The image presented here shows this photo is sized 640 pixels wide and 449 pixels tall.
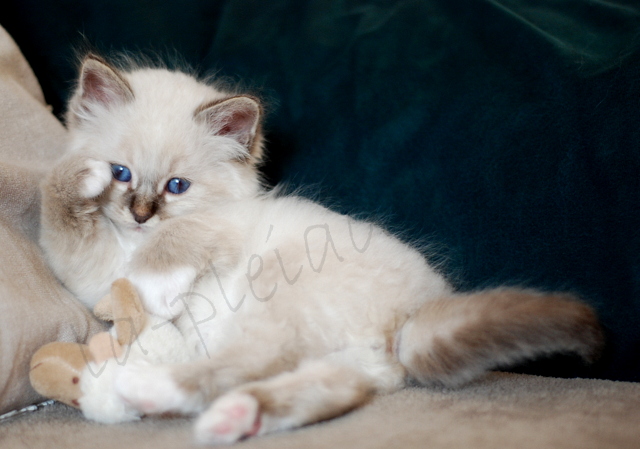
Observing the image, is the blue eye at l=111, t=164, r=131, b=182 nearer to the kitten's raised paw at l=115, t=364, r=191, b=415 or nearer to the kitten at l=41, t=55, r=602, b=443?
the kitten at l=41, t=55, r=602, b=443

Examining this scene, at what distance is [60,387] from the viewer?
122 centimetres

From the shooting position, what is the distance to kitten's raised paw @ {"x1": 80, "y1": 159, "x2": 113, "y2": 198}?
1531 millimetres

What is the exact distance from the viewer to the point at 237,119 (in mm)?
1835

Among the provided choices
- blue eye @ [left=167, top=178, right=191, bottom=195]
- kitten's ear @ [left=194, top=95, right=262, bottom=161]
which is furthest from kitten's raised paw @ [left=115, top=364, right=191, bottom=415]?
kitten's ear @ [left=194, top=95, right=262, bottom=161]

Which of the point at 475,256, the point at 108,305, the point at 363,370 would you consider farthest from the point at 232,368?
the point at 475,256

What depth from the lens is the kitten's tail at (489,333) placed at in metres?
1.15

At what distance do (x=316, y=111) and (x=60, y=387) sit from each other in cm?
142

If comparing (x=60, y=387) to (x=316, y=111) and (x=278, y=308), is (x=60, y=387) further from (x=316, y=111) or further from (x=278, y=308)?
(x=316, y=111)

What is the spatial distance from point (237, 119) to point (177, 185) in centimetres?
33

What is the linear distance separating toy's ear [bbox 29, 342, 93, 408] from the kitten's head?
0.52 metres

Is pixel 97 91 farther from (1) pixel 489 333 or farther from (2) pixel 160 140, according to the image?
(1) pixel 489 333

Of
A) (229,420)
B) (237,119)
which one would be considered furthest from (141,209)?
(229,420)

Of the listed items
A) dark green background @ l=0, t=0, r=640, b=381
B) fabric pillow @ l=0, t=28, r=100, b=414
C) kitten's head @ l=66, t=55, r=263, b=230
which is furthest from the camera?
kitten's head @ l=66, t=55, r=263, b=230

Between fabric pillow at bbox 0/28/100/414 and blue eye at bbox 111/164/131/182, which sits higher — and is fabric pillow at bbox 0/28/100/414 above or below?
below
